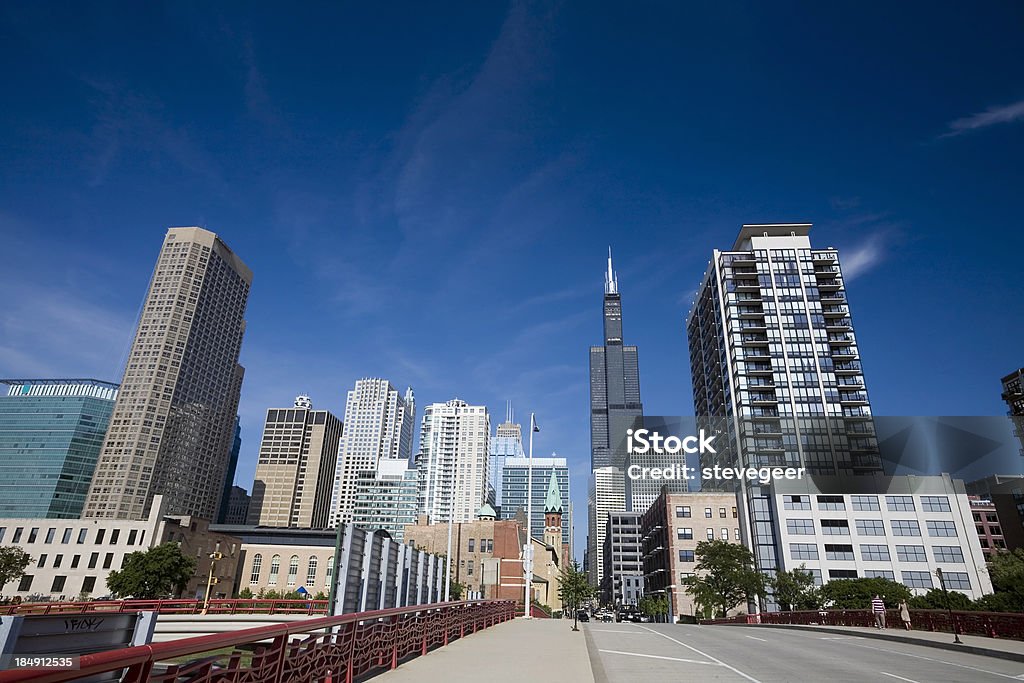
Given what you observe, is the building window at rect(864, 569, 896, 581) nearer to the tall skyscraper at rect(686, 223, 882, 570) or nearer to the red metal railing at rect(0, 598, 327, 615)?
the tall skyscraper at rect(686, 223, 882, 570)

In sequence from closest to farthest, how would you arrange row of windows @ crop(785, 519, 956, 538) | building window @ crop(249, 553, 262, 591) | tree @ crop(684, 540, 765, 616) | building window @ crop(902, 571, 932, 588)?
1. tree @ crop(684, 540, 765, 616)
2. building window @ crop(902, 571, 932, 588)
3. row of windows @ crop(785, 519, 956, 538)
4. building window @ crop(249, 553, 262, 591)

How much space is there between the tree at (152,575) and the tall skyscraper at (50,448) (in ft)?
400

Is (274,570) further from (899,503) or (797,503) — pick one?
(899,503)

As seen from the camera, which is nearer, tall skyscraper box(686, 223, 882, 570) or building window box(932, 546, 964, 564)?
building window box(932, 546, 964, 564)

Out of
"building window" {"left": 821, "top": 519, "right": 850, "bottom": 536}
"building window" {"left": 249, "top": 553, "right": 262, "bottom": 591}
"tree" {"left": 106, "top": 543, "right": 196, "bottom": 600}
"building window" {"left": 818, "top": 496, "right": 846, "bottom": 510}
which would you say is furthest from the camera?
"building window" {"left": 249, "top": 553, "right": 262, "bottom": 591}

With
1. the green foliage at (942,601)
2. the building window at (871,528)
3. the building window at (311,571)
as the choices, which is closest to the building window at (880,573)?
the building window at (871,528)

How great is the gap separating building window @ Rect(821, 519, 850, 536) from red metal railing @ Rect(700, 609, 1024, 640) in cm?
4855

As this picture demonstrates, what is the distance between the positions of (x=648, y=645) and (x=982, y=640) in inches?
489

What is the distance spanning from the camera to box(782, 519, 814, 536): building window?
3371 inches

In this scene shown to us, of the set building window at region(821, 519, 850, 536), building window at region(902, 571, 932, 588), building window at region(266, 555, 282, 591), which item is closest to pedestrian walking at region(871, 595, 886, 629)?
building window at region(821, 519, 850, 536)

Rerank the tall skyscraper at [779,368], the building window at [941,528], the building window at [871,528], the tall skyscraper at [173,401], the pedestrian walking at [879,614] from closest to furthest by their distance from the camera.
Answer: the pedestrian walking at [879,614] < the building window at [941,528] < the building window at [871,528] < the tall skyscraper at [779,368] < the tall skyscraper at [173,401]

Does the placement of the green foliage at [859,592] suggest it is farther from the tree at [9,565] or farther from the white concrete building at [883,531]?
the tree at [9,565]

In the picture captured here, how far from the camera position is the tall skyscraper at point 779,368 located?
96.8m

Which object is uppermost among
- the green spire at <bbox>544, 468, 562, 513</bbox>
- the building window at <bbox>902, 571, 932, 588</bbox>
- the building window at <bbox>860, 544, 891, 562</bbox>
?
the green spire at <bbox>544, 468, 562, 513</bbox>
